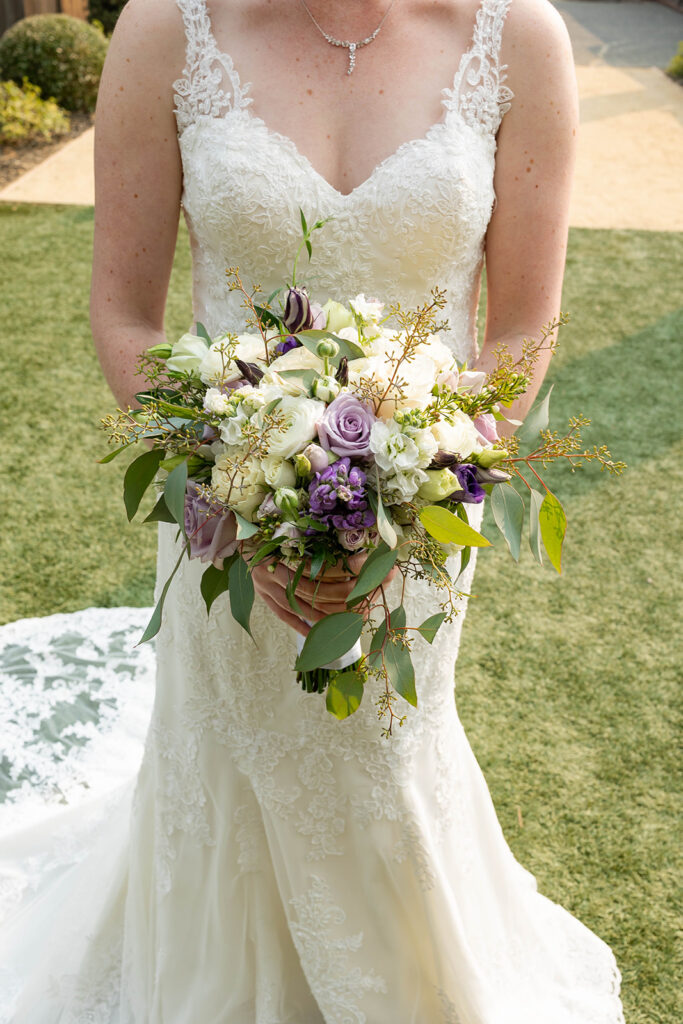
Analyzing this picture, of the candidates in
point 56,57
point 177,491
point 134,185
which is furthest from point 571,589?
point 56,57

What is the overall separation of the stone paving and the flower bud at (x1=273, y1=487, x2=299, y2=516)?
7.32 m

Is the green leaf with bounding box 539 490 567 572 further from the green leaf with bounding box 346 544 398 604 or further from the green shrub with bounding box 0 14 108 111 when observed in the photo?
the green shrub with bounding box 0 14 108 111

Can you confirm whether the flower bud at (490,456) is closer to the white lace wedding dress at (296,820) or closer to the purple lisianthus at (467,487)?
the purple lisianthus at (467,487)

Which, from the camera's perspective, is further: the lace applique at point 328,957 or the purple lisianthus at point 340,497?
the lace applique at point 328,957

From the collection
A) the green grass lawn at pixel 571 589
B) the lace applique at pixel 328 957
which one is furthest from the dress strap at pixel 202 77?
the green grass lawn at pixel 571 589

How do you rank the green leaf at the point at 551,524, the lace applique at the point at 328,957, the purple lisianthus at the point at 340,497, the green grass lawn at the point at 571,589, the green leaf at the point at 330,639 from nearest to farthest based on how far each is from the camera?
the purple lisianthus at the point at 340,497 < the green leaf at the point at 330,639 < the green leaf at the point at 551,524 < the lace applique at the point at 328,957 < the green grass lawn at the point at 571,589

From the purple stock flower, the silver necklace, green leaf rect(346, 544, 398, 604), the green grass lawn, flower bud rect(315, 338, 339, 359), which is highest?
the silver necklace

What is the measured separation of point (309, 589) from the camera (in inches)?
65.3

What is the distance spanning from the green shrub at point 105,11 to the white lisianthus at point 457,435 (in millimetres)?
12352

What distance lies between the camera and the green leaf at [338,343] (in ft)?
Result: 5.04

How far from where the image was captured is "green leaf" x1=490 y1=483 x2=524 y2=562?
1587 mm

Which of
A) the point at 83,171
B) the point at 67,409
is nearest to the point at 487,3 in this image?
Answer: the point at 67,409

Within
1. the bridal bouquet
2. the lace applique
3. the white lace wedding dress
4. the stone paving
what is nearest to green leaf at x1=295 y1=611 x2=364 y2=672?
the bridal bouquet

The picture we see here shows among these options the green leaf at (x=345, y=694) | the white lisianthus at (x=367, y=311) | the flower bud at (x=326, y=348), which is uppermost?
the white lisianthus at (x=367, y=311)
